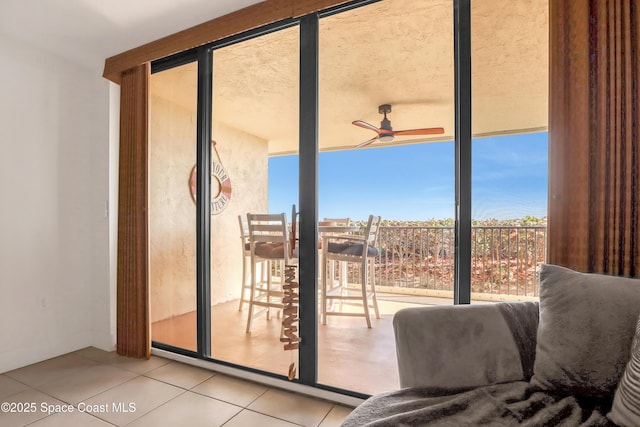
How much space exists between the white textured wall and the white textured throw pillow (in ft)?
10.2

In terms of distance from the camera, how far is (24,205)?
2.44m

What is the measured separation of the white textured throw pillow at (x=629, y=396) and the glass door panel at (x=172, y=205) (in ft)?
8.02

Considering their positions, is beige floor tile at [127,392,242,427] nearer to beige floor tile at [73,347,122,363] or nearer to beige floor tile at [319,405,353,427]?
beige floor tile at [319,405,353,427]

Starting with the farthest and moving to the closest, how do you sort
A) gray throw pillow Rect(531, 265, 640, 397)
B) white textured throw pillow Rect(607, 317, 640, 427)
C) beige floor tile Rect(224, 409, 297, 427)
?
1. beige floor tile Rect(224, 409, 297, 427)
2. gray throw pillow Rect(531, 265, 640, 397)
3. white textured throw pillow Rect(607, 317, 640, 427)

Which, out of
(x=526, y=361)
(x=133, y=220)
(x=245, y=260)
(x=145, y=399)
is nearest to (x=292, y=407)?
(x=145, y=399)

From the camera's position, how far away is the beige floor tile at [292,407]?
1729 mm

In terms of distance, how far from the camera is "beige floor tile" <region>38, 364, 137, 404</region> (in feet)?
6.50

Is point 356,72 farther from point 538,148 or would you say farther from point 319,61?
point 538,148

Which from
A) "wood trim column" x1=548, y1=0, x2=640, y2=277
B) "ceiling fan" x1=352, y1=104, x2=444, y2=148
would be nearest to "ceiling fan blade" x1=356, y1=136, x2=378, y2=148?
"ceiling fan" x1=352, y1=104, x2=444, y2=148

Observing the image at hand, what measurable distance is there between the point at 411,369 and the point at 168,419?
140 centimetres

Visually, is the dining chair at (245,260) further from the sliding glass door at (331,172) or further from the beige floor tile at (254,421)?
the beige floor tile at (254,421)

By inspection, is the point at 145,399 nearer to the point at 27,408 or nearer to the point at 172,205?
the point at 27,408

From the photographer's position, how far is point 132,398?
1.93 metres

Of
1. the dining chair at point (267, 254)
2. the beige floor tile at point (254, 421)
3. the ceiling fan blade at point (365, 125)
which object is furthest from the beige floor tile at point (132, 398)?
the ceiling fan blade at point (365, 125)
